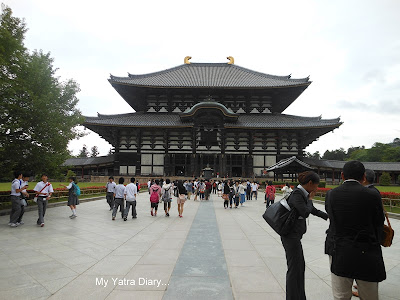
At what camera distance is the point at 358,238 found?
2719 mm

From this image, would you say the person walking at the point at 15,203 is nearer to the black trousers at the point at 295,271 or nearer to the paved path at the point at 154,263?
the paved path at the point at 154,263

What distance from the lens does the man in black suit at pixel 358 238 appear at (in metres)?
2.66

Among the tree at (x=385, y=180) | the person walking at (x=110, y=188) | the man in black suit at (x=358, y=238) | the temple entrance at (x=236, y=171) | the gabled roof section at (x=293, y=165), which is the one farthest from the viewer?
the tree at (x=385, y=180)

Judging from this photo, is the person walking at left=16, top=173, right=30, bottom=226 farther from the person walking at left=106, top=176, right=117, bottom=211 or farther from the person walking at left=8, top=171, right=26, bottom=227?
the person walking at left=106, top=176, right=117, bottom=211

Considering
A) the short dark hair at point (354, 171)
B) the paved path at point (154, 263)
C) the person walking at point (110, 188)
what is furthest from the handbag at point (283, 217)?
the person walking at point (110, 188)

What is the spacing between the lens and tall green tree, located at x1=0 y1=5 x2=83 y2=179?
33.4 ft

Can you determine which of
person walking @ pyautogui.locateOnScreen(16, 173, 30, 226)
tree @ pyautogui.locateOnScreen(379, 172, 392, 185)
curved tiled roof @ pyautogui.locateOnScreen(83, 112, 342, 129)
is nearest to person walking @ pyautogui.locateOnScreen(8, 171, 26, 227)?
person walking @ pyautogui.locateOnScreen(16, 173, 30, 226)

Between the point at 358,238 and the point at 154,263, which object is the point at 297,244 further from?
the point at 154,263

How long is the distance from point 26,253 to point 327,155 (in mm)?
94222

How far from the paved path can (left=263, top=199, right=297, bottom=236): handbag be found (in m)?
1.38

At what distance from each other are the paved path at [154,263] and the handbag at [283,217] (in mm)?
1382

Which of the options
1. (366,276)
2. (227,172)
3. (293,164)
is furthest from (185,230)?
(227,172)

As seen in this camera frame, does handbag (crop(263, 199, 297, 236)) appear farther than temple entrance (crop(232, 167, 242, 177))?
No

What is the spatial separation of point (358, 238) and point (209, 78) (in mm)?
37585
